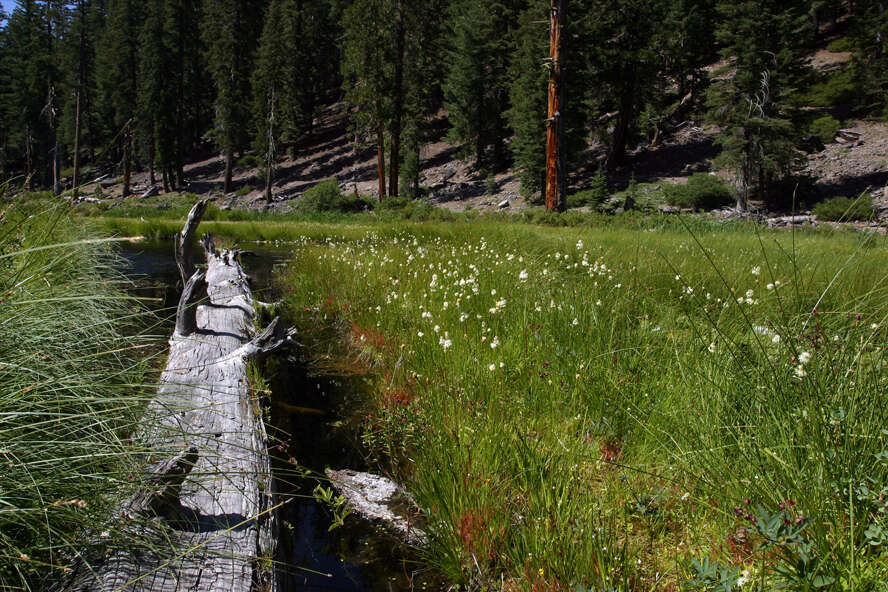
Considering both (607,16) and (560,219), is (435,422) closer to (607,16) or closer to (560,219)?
(560,219)

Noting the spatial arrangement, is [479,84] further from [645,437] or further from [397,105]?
[645,437]

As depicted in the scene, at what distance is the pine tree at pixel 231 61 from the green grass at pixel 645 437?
4200 cm

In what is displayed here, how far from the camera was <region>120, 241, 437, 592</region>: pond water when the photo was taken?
270 cm

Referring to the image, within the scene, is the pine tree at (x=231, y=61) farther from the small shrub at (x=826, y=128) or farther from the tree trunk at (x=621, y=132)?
the small shrub at (x=826, y=128)

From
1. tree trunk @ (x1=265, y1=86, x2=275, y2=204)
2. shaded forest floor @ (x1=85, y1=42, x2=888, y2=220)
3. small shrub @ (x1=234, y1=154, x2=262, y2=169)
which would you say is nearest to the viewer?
shaded forest floor @ (x1=85, y1=42, x2=888, y2=220)

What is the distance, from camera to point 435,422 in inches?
126

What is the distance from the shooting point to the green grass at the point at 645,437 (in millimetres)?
1736

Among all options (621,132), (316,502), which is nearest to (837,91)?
(621,132)

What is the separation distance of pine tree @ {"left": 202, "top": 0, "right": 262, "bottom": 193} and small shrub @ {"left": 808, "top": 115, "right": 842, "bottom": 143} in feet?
135

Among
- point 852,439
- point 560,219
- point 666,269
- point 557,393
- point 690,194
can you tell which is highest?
point 690,194

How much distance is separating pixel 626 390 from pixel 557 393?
0.46 m

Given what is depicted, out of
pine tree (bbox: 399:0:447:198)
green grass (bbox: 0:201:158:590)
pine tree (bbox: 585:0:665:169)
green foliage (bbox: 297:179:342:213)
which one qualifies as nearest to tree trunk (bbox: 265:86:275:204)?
green foliage (bbox: 297:179:342:213)

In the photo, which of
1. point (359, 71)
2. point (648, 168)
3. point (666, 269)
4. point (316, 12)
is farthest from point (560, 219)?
point (316, 12)

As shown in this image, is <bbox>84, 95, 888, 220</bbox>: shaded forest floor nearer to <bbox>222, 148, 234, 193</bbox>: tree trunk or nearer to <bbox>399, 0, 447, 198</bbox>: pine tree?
<bbox>222, 148, 234, 193</bbox>: tree trunk
